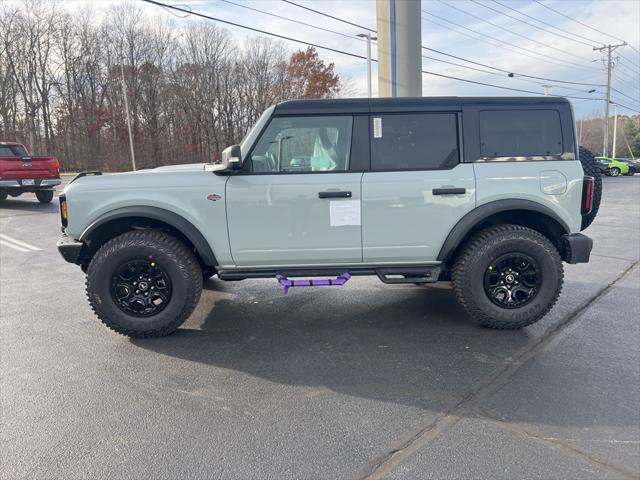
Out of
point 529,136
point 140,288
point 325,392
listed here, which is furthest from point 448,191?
point 140,288

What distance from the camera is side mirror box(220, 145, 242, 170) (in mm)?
3908

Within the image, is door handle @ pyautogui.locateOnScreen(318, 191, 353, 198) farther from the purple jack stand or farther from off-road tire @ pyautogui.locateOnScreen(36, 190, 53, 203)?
off-road tire @ pyautogui.locateOnScreen(36, 190, 53, 203)

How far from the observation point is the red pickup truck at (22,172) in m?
13.7

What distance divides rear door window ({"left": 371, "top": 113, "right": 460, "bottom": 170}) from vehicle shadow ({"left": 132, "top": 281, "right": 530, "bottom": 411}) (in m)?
1.52

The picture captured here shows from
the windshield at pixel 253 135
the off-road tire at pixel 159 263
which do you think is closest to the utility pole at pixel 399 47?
the windshield at pixel 253 135

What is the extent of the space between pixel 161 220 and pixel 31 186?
1259 cm

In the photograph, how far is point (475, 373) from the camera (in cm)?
342

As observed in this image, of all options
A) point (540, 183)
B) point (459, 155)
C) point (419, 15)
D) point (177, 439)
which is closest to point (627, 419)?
point (540, 183)

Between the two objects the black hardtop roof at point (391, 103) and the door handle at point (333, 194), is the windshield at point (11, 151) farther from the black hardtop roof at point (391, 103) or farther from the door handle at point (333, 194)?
the door handle at point (333, 194)

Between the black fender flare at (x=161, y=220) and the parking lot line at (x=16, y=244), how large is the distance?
5.32 m

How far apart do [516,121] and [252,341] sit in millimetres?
3086

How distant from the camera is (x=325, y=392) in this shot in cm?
319

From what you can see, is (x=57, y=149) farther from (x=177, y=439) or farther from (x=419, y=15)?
(x=177, y=439)

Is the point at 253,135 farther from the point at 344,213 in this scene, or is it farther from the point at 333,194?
the point at 344,213
